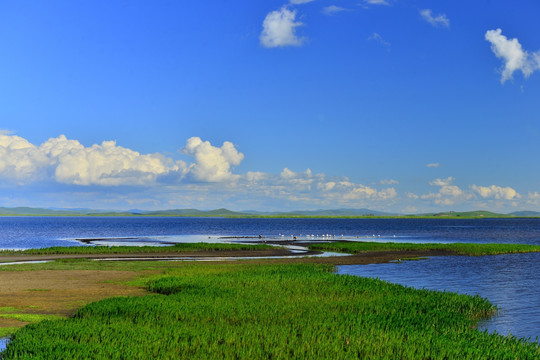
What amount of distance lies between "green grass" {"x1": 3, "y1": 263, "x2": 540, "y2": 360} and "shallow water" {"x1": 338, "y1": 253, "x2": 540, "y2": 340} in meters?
2.08

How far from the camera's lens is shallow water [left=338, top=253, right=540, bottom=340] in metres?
29.4

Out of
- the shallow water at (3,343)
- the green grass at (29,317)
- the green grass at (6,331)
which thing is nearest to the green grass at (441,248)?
the green grass at (29,317)

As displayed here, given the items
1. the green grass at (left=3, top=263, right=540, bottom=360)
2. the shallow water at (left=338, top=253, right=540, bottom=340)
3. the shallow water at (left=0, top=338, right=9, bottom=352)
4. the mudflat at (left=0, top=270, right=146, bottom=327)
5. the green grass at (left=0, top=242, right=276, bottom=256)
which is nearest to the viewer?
the green grass at (left=3, top=263, right=540, bottom=360)

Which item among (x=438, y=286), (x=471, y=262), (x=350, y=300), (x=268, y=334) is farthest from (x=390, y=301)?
(x=471, y=262)

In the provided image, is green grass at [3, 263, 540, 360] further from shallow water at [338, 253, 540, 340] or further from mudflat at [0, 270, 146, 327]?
mudflat at [0, 270, 146, 327]

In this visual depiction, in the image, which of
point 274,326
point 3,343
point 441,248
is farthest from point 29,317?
point 441,248

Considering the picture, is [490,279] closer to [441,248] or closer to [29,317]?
[441,248]

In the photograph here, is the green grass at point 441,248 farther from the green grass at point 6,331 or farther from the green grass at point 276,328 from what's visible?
the green grass at point 6,331

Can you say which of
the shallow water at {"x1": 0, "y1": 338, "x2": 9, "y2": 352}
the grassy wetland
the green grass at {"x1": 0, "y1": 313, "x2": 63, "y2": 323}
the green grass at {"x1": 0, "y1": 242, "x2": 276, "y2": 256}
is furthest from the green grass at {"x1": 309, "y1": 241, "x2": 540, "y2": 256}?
the shallow water at {"x1": 0, "y1": 338, "x2": 9, "y2": 352}

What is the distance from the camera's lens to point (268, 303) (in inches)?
1098

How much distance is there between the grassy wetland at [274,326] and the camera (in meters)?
18.8

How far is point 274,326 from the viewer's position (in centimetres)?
2212

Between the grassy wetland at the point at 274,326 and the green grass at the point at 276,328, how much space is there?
0.05 m

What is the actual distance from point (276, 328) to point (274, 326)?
0.32 m
